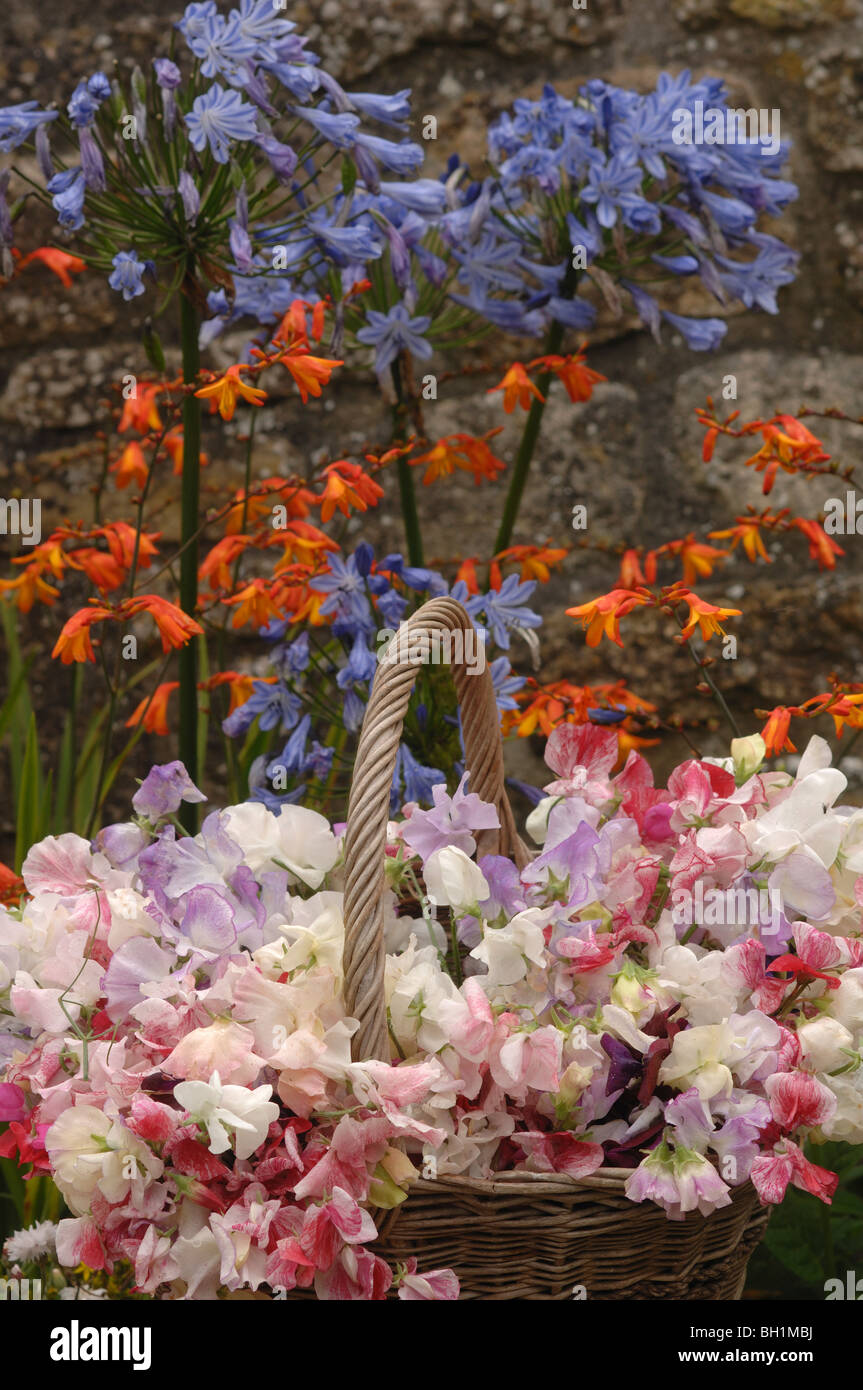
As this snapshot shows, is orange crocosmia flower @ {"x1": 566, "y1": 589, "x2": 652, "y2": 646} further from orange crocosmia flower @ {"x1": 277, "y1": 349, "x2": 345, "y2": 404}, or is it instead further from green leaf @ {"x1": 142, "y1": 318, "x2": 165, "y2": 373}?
green leaf @ {"x1": 142, "y1": 318, "x2": 165, "y2": 373}

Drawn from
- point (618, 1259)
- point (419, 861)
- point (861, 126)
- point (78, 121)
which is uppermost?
point (861, 126)

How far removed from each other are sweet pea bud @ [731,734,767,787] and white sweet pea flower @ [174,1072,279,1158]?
1.38ft

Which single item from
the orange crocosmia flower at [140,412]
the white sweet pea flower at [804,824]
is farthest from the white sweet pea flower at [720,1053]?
the orange crocosmia flower at [140,412]

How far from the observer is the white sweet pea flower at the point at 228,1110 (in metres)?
0.67

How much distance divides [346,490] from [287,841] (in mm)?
407

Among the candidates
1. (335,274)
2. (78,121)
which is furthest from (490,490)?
(78,121)

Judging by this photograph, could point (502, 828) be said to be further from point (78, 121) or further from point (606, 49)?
point (606, 49)

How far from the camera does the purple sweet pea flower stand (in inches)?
34.1

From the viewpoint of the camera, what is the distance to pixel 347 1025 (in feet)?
2.36

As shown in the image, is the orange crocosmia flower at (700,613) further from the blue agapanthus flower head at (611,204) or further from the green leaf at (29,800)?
the green leaf at (29,800)

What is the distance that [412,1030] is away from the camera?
2.54ft

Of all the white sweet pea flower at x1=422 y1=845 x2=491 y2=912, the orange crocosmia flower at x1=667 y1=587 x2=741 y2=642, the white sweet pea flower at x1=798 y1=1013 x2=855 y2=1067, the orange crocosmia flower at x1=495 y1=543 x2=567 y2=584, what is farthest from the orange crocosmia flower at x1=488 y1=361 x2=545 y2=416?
the white sweet pea flower at x1=798 y1=1013 x2=855 y2=1067

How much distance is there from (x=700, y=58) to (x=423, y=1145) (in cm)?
150

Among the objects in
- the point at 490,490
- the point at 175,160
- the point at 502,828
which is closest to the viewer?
the point at 502,828
